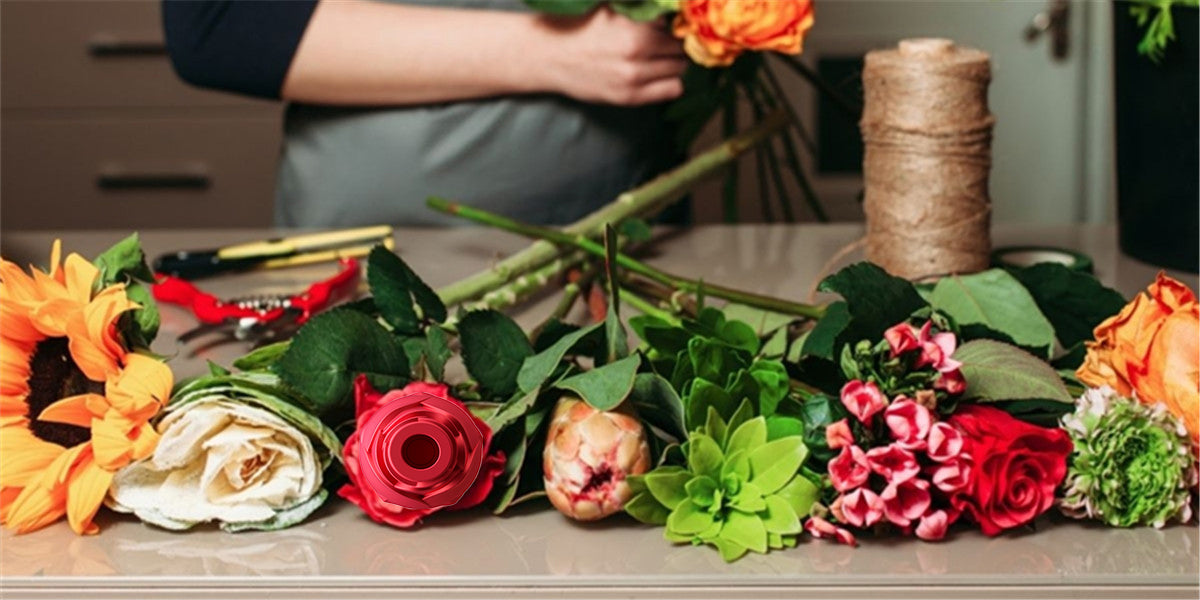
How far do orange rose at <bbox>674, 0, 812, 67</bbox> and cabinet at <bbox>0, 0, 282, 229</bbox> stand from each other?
1.50 meters

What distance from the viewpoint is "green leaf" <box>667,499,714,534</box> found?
0.55 m

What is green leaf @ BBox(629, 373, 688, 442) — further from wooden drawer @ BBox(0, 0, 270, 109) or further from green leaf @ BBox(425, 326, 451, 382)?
wooden drawer @ BBox(0, 0, 270, 109)

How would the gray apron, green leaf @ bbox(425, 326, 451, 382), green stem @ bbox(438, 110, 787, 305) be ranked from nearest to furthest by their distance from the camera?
1. green leaf @ bbox(425, 326, 451, 382)
2. green stem @ bbox(438, 110, 787, 305)
3. the gray apron

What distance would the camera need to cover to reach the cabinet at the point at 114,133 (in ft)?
7.61

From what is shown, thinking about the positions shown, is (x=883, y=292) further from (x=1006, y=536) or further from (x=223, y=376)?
(x=223, y=376)

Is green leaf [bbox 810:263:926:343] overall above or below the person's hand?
below

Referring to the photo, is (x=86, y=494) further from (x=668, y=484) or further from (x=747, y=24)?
(x=747, y=24)

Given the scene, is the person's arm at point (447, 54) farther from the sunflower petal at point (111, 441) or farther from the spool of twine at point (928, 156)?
the sunflower petal at point (111, 441)

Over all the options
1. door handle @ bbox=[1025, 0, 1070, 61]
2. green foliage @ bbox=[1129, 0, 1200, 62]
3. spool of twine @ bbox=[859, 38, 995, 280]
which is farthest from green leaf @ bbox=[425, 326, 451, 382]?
door handle @ bbox=[1025, 0, 1070, 61]

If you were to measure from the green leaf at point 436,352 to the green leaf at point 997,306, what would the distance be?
0.24m

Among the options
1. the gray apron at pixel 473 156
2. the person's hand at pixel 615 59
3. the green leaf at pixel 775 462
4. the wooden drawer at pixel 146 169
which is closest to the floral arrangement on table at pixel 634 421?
the green leaf at pixel 775 462

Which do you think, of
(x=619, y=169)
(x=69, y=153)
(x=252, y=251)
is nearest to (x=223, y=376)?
(x=252, y=251)

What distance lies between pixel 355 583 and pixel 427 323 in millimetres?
159

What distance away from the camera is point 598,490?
1.82ft
